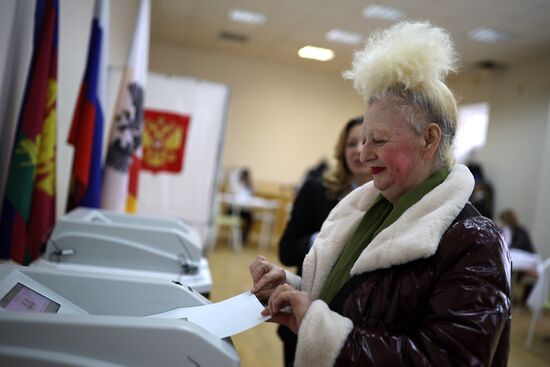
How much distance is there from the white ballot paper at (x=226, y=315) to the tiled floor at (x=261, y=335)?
1.95 m

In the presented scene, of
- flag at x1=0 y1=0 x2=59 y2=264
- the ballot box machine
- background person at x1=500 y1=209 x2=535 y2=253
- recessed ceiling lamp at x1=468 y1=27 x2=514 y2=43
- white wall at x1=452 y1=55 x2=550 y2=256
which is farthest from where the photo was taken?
white wall at x1=452 y1=55 x2=550 y2=256

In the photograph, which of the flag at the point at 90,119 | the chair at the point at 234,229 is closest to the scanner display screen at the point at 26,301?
the flag at the point at 90,119

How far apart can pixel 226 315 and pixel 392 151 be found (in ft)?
1.59

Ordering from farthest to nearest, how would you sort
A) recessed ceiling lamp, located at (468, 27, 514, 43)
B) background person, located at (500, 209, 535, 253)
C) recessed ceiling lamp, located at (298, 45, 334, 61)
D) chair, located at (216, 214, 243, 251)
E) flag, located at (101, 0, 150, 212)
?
recessed ceiling lamp, located at (298, 45, 334, 61) → chair, located at (216, 214, 243, 251) → recessed ceiling lamp, located at (468, 27, 514, 43) → background person, located at (500, 209, 535, 253) → flag, located at (101, 0, 150, 212)

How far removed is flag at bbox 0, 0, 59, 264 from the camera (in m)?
1.74

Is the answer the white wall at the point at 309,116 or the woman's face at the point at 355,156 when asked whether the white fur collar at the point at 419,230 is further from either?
the white wall at the point at 309,116

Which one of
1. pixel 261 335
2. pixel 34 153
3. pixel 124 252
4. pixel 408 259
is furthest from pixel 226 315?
pixel 261 335

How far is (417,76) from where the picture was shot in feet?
3.07

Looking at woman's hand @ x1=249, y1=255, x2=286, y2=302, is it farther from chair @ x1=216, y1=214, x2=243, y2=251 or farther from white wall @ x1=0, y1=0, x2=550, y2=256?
chair @ x1=216, y1=214, x2=243, y2=251

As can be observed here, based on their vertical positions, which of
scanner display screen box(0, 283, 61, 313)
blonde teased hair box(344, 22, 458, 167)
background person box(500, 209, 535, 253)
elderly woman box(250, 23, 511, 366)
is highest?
blonde teased hair box(344, 22, 458, 167)

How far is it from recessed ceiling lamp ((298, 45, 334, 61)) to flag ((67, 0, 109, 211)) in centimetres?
540

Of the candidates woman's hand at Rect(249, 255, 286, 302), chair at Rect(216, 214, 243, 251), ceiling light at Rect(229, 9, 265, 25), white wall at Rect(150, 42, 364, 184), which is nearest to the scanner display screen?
woman's hand at Rect(249, 255, 286, 302)

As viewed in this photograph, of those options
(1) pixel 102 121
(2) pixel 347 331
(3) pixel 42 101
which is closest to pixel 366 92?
(2) pixel 347 331

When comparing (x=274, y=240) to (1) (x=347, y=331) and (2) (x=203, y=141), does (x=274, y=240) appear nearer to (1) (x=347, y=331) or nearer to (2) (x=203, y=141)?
(2) (x=203, y=141)
